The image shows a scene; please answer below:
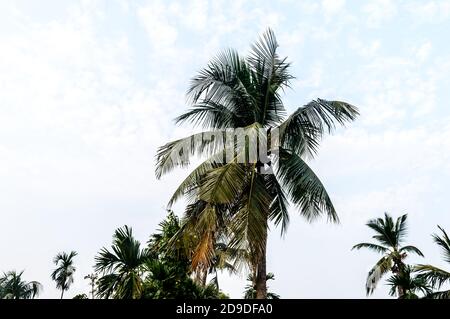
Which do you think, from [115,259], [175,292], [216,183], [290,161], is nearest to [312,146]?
[290,161]

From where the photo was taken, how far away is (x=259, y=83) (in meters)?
13.6

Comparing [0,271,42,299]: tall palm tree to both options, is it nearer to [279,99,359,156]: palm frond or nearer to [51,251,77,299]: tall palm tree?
[51,251,77,299]: tall palm tree

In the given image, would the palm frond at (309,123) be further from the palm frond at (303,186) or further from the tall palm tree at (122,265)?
the tall palm tree at (122,265)

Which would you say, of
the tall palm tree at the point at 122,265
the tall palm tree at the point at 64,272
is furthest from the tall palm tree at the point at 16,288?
the tall palm tree at the point at 122,265

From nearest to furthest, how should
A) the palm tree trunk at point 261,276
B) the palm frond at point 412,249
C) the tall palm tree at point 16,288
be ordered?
the palm tree trunk at point 261,276
the palm frond at point 412,249
the tall palm tree at point 16,288

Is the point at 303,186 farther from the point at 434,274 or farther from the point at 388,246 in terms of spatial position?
the point at 388,246

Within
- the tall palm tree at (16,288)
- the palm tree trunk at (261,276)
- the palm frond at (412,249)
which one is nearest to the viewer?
the palm tree trunk at (261,276)

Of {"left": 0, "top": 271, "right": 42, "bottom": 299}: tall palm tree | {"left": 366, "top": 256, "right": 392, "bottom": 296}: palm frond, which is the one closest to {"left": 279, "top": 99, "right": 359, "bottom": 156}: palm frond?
{"left": 366, "top": 256, "right": 392, "bottom": 296}: palm frond

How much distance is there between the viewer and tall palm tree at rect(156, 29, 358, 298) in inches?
440

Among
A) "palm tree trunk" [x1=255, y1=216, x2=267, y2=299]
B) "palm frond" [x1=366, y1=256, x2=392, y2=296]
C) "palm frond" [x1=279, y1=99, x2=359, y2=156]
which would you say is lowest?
"palm tree trunk" [x1=255, y1=216, x2=267, y2=299]

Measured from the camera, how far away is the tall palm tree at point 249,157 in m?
11.2
